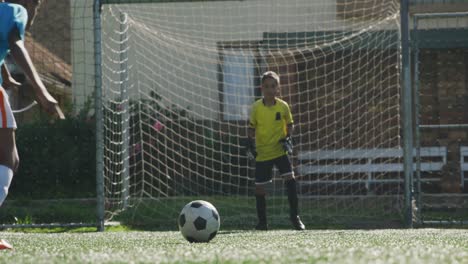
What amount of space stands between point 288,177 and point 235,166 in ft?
12.4

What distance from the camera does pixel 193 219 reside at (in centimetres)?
668

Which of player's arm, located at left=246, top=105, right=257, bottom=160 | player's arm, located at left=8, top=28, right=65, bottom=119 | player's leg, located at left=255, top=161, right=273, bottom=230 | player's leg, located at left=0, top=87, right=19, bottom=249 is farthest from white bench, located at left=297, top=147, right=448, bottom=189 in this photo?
player's arm, located at left=8, top=28, right=65, bottom=119

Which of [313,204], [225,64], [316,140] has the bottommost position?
[313,204]

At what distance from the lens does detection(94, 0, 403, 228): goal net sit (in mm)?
13453

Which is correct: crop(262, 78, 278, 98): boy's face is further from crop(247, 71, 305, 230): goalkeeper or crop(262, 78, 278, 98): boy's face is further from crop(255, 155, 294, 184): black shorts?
crop(255, 155, 294, 184): black shorts

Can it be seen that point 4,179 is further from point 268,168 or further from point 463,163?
point 463,163

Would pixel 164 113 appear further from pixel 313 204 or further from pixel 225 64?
pixel 313 204

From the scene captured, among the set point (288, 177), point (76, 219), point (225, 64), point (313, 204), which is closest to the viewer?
point (288, 177)

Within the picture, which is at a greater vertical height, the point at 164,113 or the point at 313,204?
the point at 164,113

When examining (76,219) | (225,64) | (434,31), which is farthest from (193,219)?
(434,31)

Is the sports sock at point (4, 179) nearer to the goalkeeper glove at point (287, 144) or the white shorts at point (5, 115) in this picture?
the white shorts at point (5, 115)

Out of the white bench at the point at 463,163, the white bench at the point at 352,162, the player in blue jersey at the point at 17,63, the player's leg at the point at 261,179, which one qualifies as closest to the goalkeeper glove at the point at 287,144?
the player's leg at the point at 261,179

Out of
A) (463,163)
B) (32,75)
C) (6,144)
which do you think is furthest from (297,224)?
(463,163)

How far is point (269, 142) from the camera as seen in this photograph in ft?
33.9
